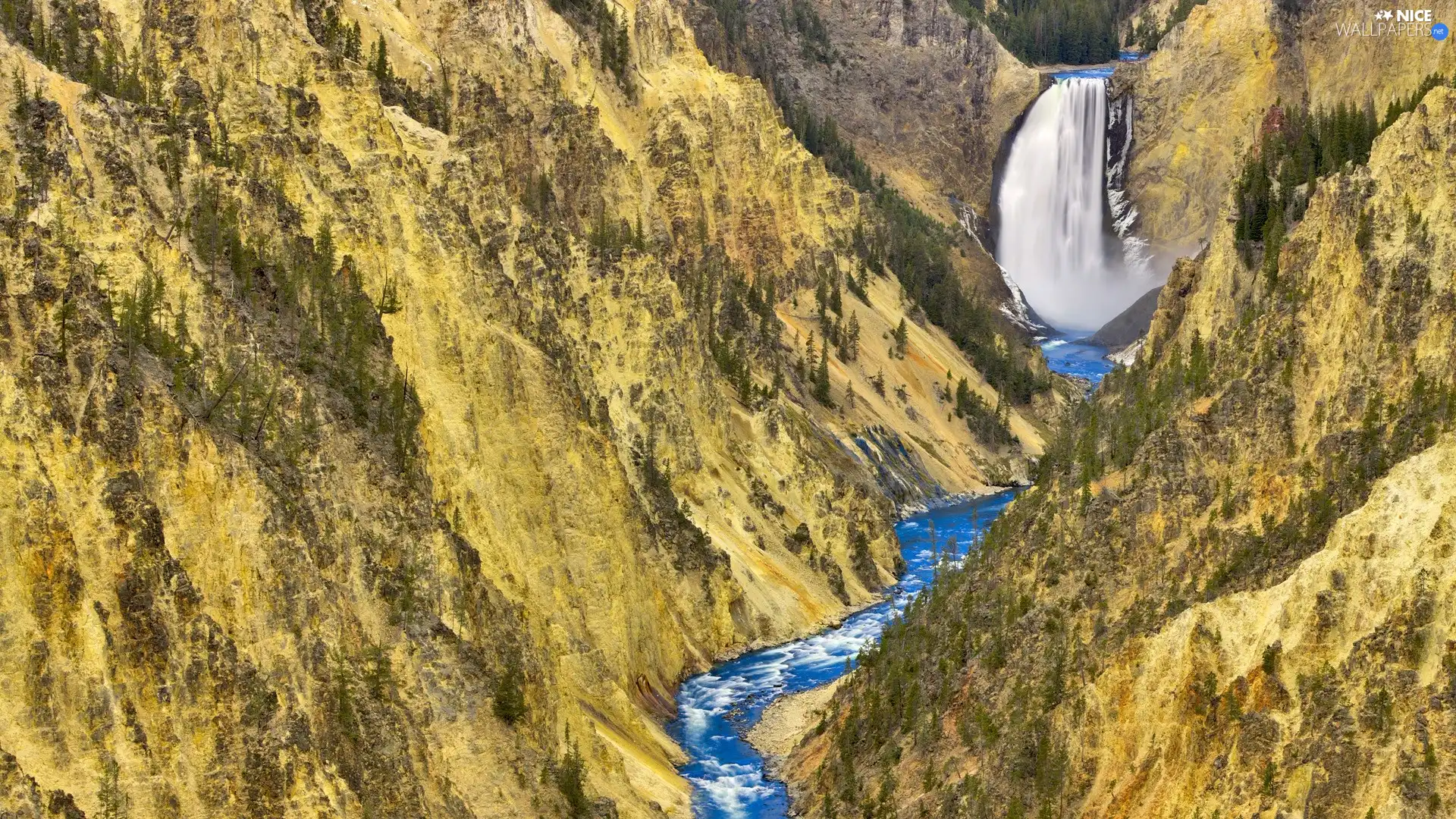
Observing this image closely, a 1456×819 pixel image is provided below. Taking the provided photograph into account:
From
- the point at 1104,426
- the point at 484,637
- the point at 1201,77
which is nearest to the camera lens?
the point at 484,637

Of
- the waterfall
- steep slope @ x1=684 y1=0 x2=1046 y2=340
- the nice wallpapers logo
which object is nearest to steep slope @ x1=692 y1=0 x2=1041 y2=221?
steep slope @ x1=684 y1=0 x2=1046 y2=340

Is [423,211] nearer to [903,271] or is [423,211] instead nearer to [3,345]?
[3,345]

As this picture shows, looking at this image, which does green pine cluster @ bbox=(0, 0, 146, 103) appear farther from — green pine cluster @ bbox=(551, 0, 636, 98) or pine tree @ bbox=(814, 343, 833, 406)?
pine tree @ bbox=(814, 343, 833, 406)

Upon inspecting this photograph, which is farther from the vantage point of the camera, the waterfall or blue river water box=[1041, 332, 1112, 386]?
the waterfall

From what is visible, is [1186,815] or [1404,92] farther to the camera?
[1404,92]

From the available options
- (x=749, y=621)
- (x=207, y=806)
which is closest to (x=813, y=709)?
(x=749, y=621)

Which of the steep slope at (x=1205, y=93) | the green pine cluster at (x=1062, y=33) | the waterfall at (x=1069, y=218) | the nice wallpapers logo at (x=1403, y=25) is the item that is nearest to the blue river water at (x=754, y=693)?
the nice wallpapers logo at (x=1403, y=25)

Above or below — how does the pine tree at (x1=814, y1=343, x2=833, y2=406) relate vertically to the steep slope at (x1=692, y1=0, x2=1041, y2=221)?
below

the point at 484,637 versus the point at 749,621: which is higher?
the point at 484,637
